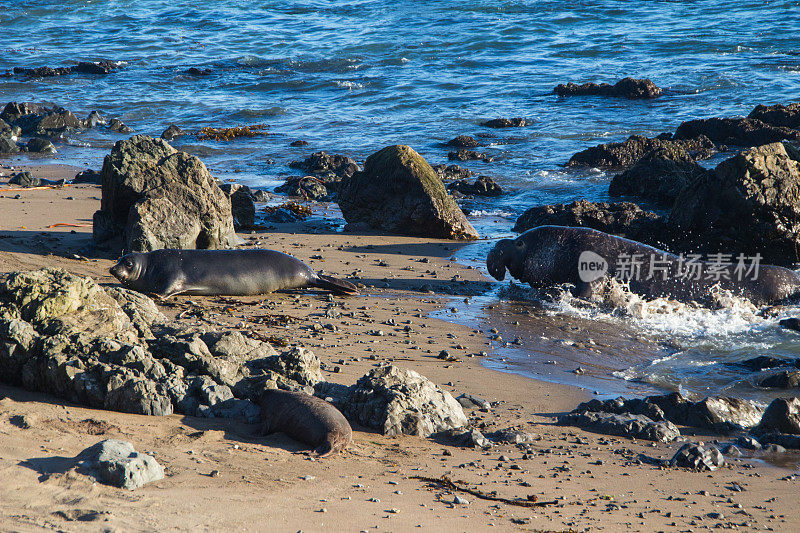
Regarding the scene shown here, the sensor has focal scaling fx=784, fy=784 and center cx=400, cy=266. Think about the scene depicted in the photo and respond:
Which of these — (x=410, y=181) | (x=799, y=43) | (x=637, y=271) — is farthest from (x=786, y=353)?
(x=799, y=43)

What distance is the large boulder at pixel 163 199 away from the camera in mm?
8688

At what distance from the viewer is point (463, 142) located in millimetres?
17234

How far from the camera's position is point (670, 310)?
812cm

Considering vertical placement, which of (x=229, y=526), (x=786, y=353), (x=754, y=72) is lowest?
(x=786, y=353)

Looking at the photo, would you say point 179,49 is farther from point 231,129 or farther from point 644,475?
point 644,475

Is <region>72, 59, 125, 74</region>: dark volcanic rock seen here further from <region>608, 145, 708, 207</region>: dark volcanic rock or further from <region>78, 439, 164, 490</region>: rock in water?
<region>78, 439, 164, 490</region>: rock in water

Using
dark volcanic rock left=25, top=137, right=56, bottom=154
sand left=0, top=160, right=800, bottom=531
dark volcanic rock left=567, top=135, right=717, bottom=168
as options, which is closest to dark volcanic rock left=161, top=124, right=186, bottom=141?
dark volcanic rock left=25, top=137, right=56, bottom=154

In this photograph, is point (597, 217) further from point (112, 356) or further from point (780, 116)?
point (780, 116)

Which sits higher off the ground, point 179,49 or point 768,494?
point 179,49

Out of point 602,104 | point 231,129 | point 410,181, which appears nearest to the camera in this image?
point 410,181

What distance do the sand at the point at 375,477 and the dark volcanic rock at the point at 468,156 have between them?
10.2m

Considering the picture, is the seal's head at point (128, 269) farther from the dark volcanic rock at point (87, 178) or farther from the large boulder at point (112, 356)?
the dark volcanic rock at point (87, 178)

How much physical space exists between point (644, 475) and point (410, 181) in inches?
279

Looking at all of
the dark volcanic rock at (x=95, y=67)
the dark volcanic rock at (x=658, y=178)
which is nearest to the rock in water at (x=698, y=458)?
the dark volcanic rock at (x=658, y=178)
